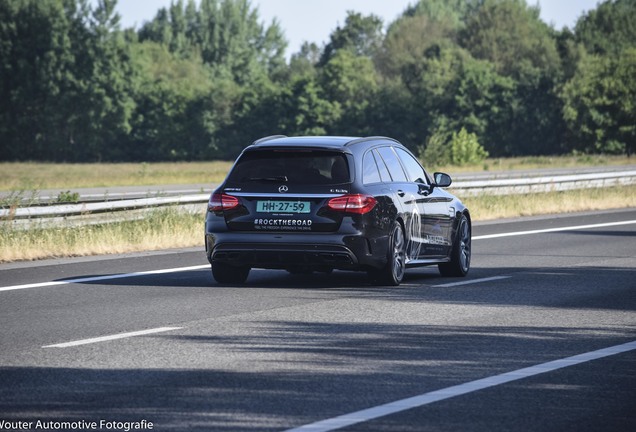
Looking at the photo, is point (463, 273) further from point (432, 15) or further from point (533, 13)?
point (432, 15)

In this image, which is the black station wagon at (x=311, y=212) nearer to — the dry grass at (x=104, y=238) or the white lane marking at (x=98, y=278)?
the white lane marking at (x=98, y=278)

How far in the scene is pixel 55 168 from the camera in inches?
3113

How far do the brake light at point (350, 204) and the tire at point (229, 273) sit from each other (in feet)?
5.07

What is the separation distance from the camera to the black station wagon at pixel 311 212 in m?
12.6

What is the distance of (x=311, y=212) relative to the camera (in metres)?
12.6

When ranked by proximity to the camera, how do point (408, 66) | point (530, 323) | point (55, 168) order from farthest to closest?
1. point (408, 66)
2. point (55, 168)
3. point (530, 323)

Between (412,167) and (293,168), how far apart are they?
2.21 m

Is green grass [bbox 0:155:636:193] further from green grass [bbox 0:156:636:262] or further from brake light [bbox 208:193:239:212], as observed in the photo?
brake light [bbox 208:193:239:212]

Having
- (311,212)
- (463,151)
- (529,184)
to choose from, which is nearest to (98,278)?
(311,212)

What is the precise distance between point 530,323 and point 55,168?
71179 millimetres

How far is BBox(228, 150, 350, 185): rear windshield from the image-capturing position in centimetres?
1277

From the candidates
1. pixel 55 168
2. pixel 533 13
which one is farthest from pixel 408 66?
pixel 55 168

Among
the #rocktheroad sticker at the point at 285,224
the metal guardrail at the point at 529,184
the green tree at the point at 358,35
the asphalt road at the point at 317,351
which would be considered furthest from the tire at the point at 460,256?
the green tree at the point at 358,35

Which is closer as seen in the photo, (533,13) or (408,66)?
(408,66)
